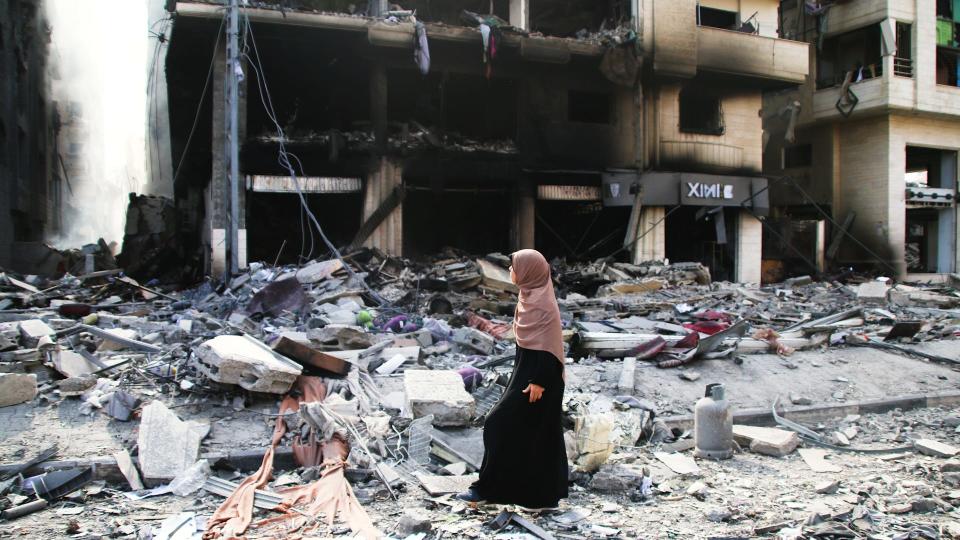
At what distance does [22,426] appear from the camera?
528 centimetres

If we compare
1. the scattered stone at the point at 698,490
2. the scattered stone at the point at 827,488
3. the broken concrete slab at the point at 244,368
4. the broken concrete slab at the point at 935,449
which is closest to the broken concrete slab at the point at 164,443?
the broken concrete slab at the point at 244,368

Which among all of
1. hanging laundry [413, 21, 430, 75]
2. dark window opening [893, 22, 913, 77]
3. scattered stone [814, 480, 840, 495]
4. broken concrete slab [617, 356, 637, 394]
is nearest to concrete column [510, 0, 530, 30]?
hanging laundry [413, 21, 430, 75]

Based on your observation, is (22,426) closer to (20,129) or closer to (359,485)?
(359,485)

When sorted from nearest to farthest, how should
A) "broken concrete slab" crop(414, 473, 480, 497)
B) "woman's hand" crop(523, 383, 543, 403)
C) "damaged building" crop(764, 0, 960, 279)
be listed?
"woman's hand" crop(523, 383, 543, 403) < "broken concrete slab" crop(414, 473, 480, 497) < "damaged building" crop(764, 0, 960, 279)

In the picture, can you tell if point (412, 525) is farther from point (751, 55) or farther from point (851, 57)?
point (851, 57)

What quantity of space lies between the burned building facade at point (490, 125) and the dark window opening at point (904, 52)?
5.49 m

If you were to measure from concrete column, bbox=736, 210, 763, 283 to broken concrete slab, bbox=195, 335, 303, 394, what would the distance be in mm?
20099

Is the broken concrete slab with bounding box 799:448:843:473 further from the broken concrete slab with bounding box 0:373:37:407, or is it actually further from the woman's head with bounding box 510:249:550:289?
the broken concrete slab with bounding box 0:373:37:407

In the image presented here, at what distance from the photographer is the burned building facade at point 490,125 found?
662 inches

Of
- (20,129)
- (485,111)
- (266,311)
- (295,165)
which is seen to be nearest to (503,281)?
(266,311)

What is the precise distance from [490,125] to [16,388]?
16.5m

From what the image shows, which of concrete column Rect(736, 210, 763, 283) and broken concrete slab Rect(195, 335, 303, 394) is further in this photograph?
concrete column Rect(736, 210, 763, 283)

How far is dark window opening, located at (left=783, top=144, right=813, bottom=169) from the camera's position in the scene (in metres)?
27.9

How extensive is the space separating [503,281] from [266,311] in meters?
5.40
